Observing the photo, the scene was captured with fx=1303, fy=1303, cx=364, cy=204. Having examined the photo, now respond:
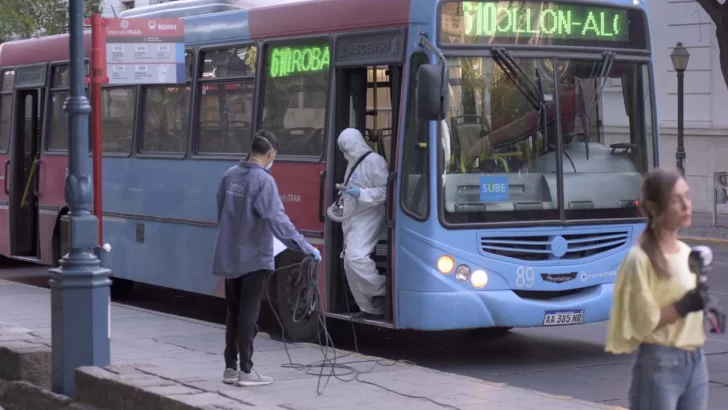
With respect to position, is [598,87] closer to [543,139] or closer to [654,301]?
[543,139]

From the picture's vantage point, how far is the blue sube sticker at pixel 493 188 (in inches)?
396

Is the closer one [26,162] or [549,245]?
[549,245]

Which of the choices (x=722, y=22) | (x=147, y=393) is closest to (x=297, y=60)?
(x=147, y=393)

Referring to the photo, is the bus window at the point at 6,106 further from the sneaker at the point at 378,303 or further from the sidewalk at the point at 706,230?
the sidewalk at the point at 706,230

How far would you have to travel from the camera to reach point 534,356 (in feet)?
35.7

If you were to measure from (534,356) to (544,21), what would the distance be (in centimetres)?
277

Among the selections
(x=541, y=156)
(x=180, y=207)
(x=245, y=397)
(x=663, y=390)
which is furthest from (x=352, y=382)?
(x=180, y=207)

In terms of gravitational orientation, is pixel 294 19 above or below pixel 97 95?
above

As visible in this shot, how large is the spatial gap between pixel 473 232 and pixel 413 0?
185 centimetres

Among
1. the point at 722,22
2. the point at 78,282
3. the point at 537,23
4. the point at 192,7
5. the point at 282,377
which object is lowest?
the point at 282,377

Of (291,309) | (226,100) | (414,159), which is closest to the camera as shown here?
(414,159)

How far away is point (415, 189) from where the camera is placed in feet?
32.8

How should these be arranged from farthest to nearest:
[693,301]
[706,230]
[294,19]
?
[706,230] → [294,19] → [693,301]

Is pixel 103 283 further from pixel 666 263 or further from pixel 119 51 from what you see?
pixel 666 263
